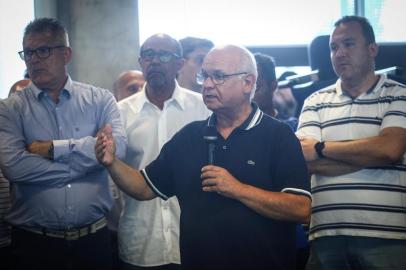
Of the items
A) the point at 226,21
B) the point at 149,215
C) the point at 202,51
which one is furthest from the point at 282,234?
the point at 226,21

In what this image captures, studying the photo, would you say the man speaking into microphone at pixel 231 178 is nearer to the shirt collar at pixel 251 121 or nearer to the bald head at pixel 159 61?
the shirt collar at pixel 251 121

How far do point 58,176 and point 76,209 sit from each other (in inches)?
7.5

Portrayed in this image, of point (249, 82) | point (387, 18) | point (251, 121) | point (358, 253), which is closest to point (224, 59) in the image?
point (249, 82)

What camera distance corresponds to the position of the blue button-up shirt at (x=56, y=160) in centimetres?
242

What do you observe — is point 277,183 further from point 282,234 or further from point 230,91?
point 230,91

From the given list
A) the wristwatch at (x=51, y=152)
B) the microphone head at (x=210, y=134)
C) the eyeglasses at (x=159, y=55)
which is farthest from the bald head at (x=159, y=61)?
the microphone head at (x=210, y=134)

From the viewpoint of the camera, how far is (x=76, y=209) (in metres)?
2.47

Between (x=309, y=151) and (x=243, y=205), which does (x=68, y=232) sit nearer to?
(x=243, y=205)

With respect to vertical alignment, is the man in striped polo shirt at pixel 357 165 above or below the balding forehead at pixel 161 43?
below

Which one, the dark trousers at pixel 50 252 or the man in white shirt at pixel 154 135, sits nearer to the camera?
the dark trousers at pixel 50 252

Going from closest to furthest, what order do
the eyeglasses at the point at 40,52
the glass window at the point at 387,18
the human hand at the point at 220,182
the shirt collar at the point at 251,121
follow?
the human hand at the point at 220,182, the shirt collar at the point at 251,121, the eyeglasses at the point at 40,52, the glass window at the point at 387,18

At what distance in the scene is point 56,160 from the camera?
7.98 ft

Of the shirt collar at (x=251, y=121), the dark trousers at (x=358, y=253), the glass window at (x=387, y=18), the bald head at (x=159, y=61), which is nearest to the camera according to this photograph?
the shirt collar at (x=251, y=121)

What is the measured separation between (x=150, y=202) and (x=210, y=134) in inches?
31.8
